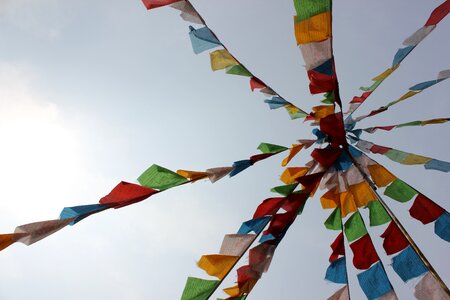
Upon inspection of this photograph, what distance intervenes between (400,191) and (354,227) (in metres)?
0.39

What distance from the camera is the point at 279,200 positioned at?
7.91 ft

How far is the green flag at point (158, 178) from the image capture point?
206cm

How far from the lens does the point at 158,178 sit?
2076mm

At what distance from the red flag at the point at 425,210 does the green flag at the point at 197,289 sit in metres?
1.40

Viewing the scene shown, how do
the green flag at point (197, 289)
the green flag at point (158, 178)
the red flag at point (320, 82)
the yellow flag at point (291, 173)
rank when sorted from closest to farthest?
the green flag at point (197, 289), the green flag at point (158, 178), the red flag at point (320, 82), the yellow flag at point (291, 173)

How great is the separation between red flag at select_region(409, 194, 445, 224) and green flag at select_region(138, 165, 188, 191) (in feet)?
5.02

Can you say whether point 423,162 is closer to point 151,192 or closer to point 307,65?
point 307,65

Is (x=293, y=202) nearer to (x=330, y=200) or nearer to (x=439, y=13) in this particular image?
(x=330, y=200)

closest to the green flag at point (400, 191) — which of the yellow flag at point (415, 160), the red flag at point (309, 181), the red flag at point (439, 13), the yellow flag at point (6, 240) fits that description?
the yellow flag at point (415, 160)

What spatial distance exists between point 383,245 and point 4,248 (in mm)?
2084

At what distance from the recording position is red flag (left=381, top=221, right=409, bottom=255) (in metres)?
2.39

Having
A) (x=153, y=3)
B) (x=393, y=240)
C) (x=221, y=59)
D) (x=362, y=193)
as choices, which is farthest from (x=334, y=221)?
(x=153, y=3)

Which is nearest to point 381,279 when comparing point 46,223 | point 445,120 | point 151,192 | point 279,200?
point 279,200

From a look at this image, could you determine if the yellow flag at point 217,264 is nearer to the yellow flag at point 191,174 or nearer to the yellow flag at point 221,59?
the yellow flag at point 191,174
